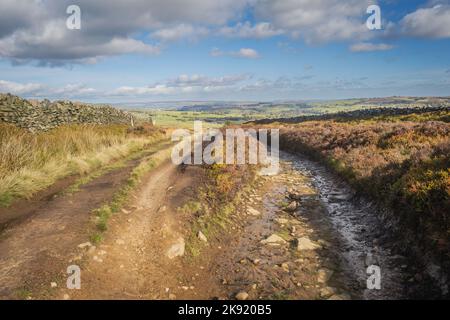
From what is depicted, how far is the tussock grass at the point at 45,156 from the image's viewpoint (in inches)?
523

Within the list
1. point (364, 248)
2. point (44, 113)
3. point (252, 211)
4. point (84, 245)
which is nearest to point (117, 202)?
point (84, 245)

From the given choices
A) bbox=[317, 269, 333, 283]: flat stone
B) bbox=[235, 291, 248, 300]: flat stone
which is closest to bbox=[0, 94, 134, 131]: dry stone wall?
bbox=[235, 291, 248, 300]: flat stone

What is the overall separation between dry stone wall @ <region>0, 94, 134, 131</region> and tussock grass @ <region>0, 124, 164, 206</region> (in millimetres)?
2133

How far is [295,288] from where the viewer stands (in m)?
7.74

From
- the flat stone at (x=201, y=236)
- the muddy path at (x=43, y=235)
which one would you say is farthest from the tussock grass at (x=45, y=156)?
the flat stone at (x=201, y=236)

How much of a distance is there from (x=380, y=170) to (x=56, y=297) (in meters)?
12.9

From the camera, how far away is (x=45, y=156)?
17.7 meters

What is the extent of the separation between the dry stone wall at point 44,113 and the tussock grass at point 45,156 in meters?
2.13

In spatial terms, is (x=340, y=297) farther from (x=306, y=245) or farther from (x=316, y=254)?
(x=306, y=245)

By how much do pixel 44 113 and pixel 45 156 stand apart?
11365 mm

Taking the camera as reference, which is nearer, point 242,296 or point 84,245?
point 242,296

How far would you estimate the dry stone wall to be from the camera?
75.8 feet

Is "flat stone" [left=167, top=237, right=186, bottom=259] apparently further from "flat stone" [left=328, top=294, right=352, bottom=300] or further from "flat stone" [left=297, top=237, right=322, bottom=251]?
"flat stone" [left=328, top=294, right=352, bottom=300]

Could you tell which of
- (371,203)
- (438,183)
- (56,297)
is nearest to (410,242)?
(438,183)
